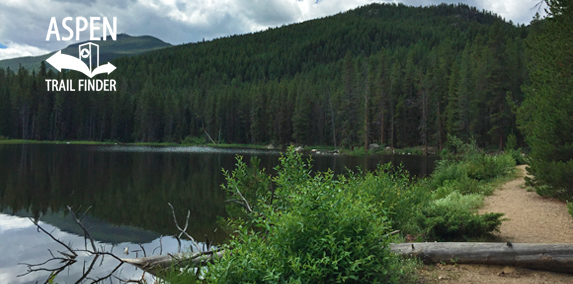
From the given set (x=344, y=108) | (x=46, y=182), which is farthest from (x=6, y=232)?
(x=344, y=108)

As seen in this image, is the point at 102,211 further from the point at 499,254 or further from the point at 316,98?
the point at 316,98

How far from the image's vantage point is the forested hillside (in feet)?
162

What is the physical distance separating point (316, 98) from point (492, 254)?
3019 inches

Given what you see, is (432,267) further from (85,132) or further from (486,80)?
(85,132)

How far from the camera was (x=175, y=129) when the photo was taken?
97.4 meters

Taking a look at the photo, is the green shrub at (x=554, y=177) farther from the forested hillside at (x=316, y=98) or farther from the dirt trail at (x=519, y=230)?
the forested hillside at (x=316, y=98)

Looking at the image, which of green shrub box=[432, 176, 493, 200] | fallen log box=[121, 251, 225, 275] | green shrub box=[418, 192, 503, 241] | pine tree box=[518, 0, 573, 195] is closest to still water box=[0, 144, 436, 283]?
fallen log box=[121, 251, 225, 275]

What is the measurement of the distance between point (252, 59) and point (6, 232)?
15941cm

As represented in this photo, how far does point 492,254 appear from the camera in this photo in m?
6.05

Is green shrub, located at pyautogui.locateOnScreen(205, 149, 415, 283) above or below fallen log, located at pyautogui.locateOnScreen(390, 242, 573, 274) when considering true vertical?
above

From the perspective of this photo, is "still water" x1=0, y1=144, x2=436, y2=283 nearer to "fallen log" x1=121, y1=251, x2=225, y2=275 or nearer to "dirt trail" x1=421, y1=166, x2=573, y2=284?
"fallen log" x1=121, y1=251, x2=225, y2=275

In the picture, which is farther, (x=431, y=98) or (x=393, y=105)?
(x=393, y=105)

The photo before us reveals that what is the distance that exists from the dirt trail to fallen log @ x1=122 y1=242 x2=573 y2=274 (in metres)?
0.10

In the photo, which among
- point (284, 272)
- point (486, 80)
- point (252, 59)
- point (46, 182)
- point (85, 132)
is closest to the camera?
point (284, 272)
